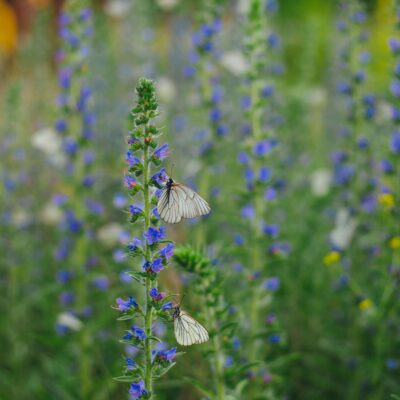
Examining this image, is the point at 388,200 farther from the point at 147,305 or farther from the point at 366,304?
the point at 147,305

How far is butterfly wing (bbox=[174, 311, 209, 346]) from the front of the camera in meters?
2.30

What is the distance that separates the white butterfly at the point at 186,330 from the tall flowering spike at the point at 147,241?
2.2 inches

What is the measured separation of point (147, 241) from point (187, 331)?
0.38m

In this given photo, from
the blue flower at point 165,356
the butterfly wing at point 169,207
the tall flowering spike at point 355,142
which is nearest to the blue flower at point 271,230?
the tall flowering spike at point 355,142

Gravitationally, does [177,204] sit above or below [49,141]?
below

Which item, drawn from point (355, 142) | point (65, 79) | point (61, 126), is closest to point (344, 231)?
point (355, 142)

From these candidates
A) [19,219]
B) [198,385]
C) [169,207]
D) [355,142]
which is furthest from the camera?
[19,219]

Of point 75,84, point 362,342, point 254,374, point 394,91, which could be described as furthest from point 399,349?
point 75,84

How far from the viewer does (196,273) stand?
2764 mm

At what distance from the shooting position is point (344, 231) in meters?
4.66

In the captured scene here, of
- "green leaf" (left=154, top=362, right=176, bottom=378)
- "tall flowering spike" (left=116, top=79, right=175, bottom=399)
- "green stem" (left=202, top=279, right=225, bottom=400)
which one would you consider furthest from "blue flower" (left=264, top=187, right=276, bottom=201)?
"green leaf" (left=154, top=362, right=176, bottom=378)

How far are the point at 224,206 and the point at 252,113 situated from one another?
73.1 inches

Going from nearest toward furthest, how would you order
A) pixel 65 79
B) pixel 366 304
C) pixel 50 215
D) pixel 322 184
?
pixel 366 304, pixel 65 79, pixel 322 184, pixel 50 215

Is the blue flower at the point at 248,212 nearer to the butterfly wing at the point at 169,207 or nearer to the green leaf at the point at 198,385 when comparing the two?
the green leaf at the point at 198,385
